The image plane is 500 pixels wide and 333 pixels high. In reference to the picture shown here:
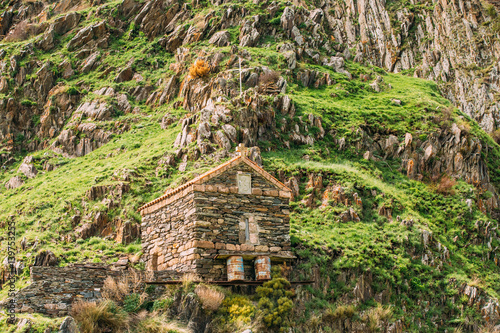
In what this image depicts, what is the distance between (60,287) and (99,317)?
1.73m

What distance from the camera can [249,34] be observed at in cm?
4578

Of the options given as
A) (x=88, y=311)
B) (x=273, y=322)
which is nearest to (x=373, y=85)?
(x=273, y=322)

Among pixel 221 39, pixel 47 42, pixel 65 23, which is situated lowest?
pixel 221 39

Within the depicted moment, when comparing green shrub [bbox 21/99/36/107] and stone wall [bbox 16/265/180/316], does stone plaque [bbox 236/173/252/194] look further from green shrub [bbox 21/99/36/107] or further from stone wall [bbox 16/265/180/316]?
green shrub [bbox 21/99/36/107]

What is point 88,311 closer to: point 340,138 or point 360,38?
point 340,138

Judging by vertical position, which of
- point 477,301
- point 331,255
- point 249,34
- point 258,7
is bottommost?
point 477,301

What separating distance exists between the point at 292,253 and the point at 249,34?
28719mm

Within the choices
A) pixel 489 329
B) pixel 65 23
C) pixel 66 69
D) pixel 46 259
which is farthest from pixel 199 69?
pixel 489 329

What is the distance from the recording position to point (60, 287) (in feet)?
54.6

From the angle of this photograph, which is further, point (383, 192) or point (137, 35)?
point (137, 35)

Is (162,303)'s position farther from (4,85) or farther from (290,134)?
(4,85)

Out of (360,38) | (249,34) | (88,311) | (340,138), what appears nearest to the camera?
(88,311)

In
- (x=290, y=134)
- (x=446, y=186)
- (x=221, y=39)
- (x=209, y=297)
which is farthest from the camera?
(x=221, y=39)

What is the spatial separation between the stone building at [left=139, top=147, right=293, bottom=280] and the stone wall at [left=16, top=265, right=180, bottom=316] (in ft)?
7.33
